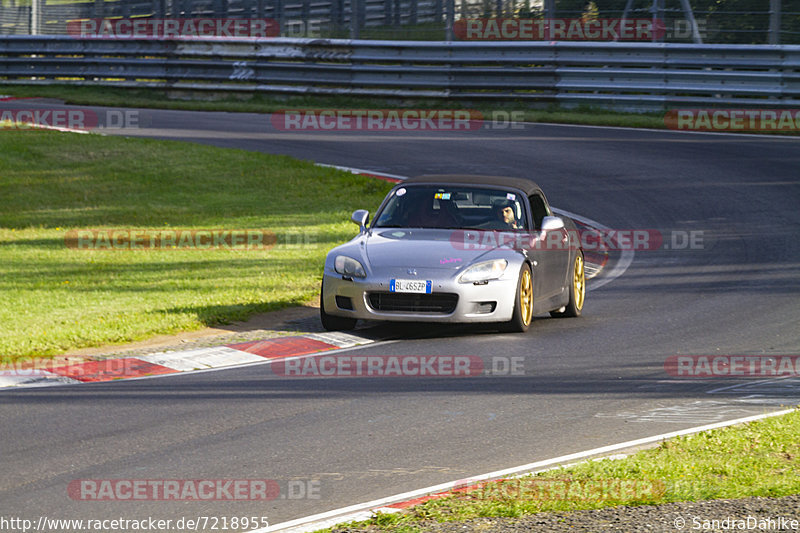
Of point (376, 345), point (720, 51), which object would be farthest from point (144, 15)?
point (376, 345)

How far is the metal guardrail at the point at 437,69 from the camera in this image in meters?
23.9

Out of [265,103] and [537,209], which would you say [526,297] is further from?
[265,103]

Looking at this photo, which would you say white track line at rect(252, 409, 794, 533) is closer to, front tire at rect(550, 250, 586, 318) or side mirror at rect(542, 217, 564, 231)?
side mirror at rect(542, 217, 564, 231)

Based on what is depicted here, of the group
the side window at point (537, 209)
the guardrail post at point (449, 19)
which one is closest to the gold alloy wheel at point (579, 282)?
the side window at point (537, 209)

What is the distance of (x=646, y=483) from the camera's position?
5.87 meters

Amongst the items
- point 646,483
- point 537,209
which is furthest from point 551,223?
point 646,483

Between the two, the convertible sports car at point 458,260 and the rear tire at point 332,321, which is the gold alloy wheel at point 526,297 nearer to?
the convertible sports car at point 458,260

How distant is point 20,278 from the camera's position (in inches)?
509

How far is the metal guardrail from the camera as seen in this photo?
23.9m

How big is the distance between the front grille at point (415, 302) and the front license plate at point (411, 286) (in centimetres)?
6

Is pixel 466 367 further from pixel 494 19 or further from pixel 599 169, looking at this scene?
pixel 494 19

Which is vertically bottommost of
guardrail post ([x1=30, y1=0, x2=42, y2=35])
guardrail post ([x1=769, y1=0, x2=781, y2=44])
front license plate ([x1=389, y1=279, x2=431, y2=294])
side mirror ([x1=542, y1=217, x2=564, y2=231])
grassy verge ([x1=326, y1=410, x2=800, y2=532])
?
grassy verge ([x1=326, y1=410, x2=800, y2=532])

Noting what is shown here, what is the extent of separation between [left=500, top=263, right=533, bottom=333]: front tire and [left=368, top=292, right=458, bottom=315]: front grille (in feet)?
2.13

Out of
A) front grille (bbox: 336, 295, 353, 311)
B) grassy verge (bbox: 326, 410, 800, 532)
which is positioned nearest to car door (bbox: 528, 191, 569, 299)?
front grille (bbox: 336, 295, 353, 311)
